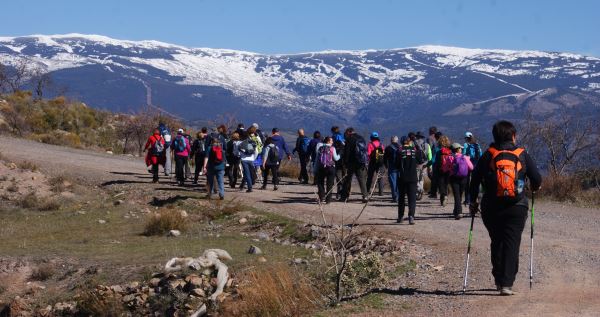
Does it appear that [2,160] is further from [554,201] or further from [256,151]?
[554,201]

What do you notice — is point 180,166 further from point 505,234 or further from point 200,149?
point 505,234

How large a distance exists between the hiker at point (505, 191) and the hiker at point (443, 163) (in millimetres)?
7811

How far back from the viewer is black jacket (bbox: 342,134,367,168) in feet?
65.5

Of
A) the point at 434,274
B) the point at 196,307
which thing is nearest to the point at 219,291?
the point at 196,307

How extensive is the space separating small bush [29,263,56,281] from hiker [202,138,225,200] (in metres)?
5.94

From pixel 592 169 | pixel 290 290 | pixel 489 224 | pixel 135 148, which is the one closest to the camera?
pixel 489 224

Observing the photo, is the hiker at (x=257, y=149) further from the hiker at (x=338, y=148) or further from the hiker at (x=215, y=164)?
the hiker at (x=338, y=148)

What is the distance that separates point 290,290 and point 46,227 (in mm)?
11298

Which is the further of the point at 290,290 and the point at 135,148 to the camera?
the point at 135,148

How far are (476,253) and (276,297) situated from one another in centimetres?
435

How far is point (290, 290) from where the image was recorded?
422 inches

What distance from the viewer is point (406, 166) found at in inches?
639

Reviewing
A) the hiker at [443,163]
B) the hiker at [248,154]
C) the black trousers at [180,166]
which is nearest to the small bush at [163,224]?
the hiker at [248,154]

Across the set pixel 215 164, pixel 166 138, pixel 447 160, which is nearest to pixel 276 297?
pixel 447 160
